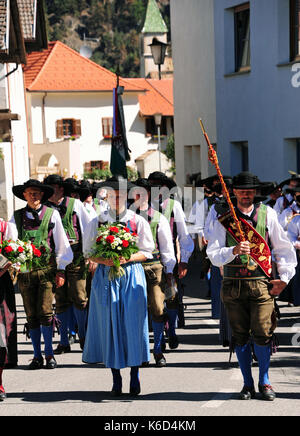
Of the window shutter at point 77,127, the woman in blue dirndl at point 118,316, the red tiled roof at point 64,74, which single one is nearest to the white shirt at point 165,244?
the woman in blue dirndl at point 118,316

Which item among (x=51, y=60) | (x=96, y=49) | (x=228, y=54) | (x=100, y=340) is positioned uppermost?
(x=96, y=49)

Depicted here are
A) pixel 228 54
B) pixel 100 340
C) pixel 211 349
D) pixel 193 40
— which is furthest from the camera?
pixel 193 40

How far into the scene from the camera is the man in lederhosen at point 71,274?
10445 mm

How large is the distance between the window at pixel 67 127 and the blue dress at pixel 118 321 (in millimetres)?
56888

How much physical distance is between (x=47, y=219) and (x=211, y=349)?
2.59 metres

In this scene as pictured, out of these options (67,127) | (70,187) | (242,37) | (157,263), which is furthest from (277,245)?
(67,127)

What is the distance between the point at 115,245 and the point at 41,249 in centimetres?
173

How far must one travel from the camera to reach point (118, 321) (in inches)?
307

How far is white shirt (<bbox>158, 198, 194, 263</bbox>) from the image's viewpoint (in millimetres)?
10602

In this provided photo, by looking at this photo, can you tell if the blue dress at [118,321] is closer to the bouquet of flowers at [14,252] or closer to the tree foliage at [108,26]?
A: the bouquet of flowers at [14,252]

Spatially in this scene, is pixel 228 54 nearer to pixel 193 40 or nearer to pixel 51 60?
pixel 193 40

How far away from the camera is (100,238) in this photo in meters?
7.84

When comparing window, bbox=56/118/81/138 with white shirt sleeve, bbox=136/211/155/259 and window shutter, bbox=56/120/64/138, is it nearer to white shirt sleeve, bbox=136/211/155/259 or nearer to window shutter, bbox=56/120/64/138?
window shutter, bbox=56/120/64/138
